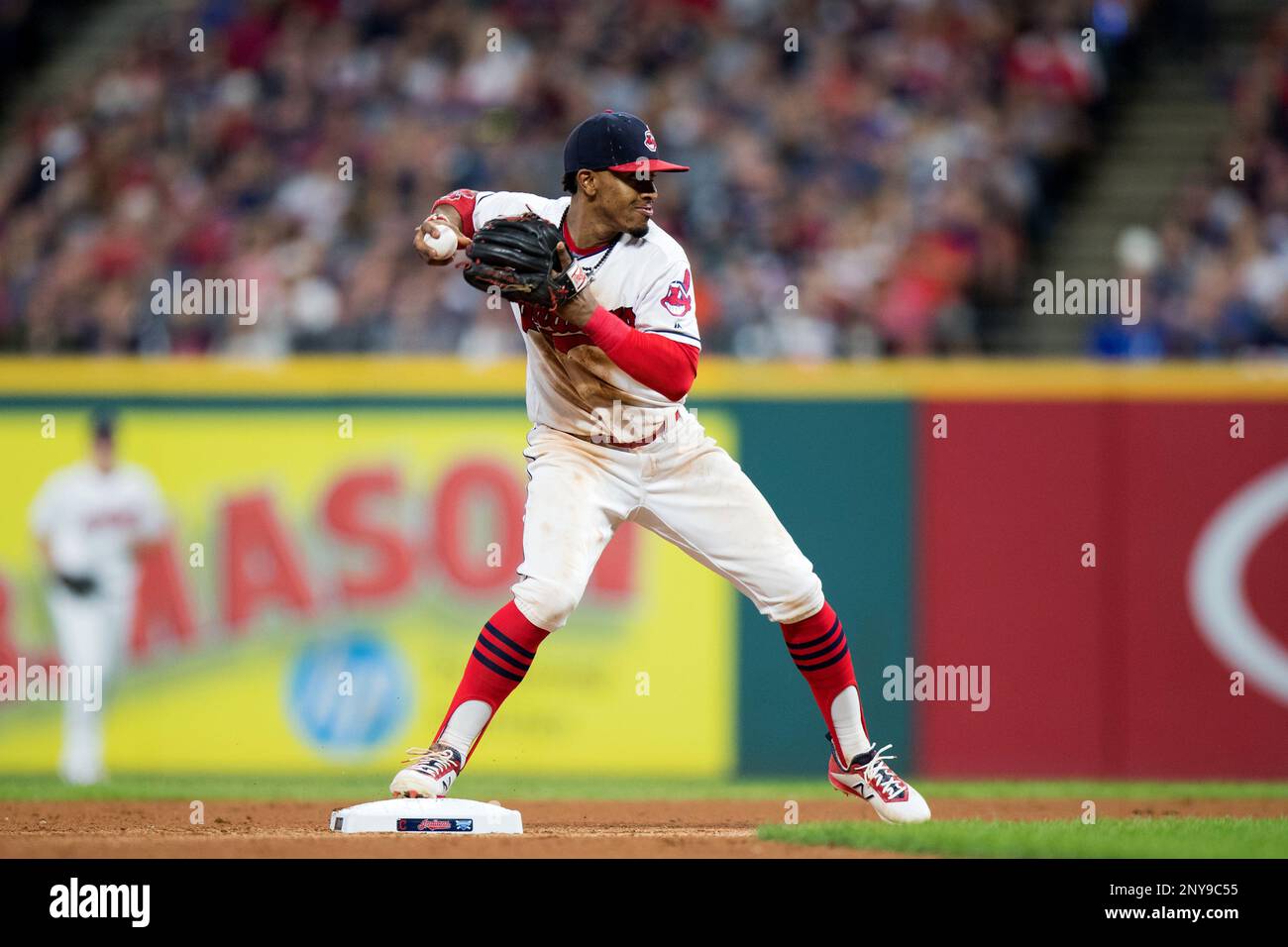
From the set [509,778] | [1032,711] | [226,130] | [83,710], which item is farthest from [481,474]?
[226,130]

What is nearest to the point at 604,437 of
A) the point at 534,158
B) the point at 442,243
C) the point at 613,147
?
the point at 442,243

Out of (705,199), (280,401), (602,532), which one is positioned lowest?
(602,532)

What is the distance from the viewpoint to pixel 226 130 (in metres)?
15.4

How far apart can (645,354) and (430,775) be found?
5.49ft

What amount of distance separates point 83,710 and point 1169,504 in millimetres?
6853

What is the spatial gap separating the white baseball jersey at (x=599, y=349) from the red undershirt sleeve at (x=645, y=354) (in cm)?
8

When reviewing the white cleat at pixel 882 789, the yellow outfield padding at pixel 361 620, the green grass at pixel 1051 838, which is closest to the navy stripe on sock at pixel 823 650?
the white cleat at pixel 882 789

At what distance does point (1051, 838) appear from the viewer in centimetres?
670

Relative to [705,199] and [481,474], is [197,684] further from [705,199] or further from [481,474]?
[705,199]

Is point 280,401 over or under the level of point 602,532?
over

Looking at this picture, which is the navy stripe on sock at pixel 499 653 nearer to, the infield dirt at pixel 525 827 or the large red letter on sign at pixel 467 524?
the infield dirt at pixel 525 827

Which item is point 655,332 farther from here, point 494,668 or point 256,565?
point 256,565

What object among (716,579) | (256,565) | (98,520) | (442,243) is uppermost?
(442,243)

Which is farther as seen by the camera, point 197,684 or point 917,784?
point 197,684
